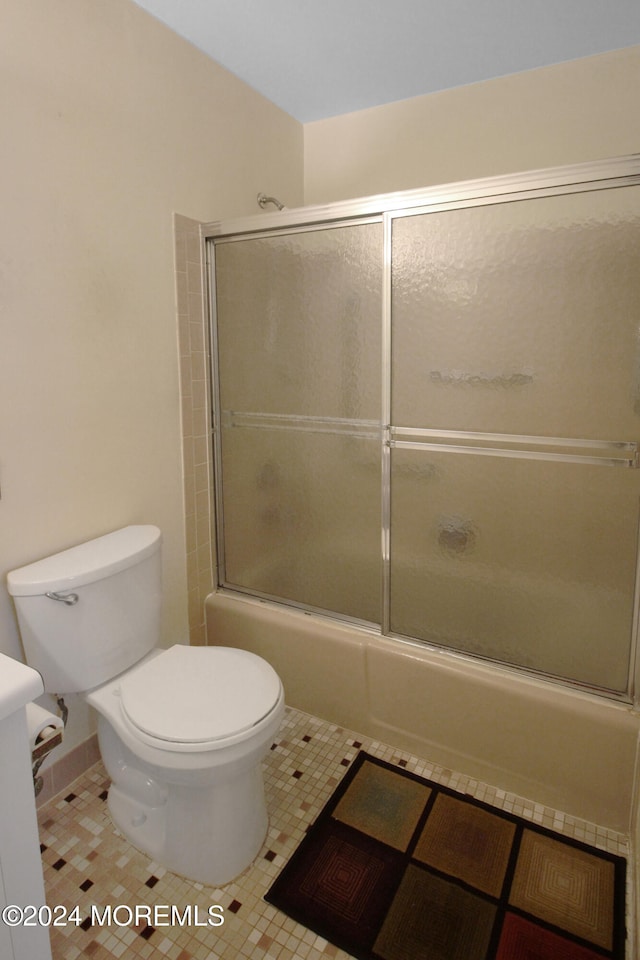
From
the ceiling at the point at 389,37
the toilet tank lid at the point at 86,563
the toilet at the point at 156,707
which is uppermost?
the ceiling at the point at 389,37

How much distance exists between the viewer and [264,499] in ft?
7.11

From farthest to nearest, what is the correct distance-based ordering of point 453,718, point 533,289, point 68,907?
point 453,718, point 533,289, point 68,907

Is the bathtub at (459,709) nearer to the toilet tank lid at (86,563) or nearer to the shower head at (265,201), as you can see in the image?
the toilet tank lid at (86,563)

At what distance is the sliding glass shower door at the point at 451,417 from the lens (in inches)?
59.2

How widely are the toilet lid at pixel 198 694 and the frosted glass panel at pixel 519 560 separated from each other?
602 mm

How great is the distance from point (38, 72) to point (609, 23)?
1.67 metres

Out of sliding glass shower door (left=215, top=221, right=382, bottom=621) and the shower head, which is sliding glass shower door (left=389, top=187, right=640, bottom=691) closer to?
sliding glass shower door (left=215, top=221, right=382, bottom=621)

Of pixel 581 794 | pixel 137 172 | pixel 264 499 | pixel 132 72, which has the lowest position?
pixel 581 794

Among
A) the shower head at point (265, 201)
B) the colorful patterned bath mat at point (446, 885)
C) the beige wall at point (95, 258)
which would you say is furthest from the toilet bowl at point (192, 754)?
the shower head at point (265, 201)

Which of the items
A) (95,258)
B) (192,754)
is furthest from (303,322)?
(192,754)

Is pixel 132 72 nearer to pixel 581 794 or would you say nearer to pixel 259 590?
pixel 259 590

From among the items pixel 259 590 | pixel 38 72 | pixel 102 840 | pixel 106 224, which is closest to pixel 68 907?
pixel 102 840

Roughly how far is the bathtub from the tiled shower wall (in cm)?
14

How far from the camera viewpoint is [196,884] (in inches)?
58.1
